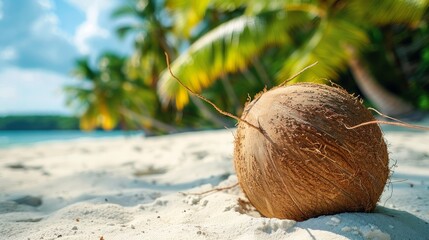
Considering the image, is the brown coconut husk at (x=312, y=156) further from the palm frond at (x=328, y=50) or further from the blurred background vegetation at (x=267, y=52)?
the palm frond at (x=328, y=50)

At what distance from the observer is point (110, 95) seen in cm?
2203

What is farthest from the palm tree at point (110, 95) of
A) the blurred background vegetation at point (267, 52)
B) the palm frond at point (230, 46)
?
the palm frond at point (230, 46)

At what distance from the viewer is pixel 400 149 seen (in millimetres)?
4180

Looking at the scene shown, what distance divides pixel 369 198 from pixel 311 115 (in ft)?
1.72

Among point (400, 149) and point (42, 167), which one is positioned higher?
point (42, 167)

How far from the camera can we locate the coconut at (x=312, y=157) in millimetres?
1778

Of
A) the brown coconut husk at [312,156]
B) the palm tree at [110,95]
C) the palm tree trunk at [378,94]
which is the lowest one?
the brown coconut husk at [312,156]

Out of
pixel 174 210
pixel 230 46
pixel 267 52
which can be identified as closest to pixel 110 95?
pixel 267 52

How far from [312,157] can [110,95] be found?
21.4 meters

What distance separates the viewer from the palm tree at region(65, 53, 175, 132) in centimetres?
A: 2189

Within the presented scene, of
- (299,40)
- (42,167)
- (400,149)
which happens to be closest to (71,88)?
(299,40)

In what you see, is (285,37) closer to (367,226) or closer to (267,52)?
(367,226)

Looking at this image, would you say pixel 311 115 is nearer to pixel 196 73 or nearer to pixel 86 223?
pixel 86 223

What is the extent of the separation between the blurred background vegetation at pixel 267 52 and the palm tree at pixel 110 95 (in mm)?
68
